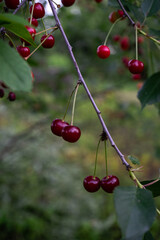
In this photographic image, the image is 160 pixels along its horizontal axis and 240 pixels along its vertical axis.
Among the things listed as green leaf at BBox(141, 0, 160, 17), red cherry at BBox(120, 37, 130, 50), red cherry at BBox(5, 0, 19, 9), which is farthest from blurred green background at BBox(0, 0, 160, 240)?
green leaf at BBox(141, 0, 160, 17)

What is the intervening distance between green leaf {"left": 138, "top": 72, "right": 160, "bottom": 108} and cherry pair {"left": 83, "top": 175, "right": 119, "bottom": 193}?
1.02 feet

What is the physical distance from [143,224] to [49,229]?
2.93 metres

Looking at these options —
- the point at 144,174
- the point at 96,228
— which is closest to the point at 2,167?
the point at 96,228

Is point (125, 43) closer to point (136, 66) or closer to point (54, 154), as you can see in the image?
point (136, 66)

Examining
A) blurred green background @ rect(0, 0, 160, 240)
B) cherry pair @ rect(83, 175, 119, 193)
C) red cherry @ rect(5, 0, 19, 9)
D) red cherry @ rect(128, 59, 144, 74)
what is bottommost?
blurred green background @ rect(0, 0, 160, 240)

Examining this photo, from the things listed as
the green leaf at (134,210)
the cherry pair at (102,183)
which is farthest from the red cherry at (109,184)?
the green leaf at (134,210)

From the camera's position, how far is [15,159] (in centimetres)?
351

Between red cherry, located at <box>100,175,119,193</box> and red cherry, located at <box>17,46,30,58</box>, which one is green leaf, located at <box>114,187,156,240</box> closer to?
red cherry, located at <box>100,175,119,193</box>

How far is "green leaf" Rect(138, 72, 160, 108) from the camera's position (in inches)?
35.4

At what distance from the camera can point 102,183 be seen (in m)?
0.75

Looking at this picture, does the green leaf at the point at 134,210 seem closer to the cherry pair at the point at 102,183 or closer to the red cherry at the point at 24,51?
the cherry pair at the point at 102,183

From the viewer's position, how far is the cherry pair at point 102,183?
2.39 ft

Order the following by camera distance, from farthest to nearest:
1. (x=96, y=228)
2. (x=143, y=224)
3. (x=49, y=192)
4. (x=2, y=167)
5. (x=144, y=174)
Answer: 1. (x=144, y=174)
2. (x=49, y=192)
3. (x=96, y=228)
4. (x=2, y=167)
5. (x=143, y=224)

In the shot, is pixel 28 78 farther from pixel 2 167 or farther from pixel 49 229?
pixel 49 229
